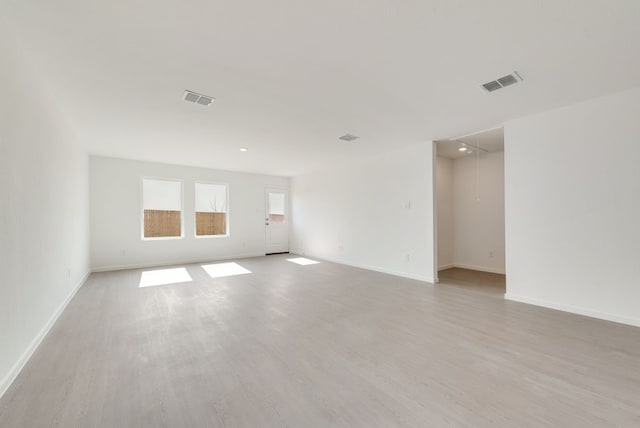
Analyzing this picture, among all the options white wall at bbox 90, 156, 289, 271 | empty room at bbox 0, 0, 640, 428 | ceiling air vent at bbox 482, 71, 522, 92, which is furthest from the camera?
white wall at bbox 90, 156, 289, 271

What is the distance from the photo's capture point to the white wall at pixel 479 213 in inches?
216

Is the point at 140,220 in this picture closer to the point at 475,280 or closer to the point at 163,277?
the point at 163,277

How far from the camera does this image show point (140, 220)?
6.11 m

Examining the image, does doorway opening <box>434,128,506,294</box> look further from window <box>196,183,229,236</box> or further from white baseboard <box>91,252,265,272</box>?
window <box>196,183,229,236</box>

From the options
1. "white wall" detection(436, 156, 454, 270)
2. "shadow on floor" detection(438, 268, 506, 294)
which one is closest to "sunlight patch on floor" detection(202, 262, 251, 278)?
"shadow on floor" detection(438, 268, 506, 294)

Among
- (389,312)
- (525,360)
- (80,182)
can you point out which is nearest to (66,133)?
(80,182)

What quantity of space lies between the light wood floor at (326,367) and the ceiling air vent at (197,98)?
252 centimetres

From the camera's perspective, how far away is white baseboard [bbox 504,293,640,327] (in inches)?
111

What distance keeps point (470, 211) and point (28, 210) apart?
704cm

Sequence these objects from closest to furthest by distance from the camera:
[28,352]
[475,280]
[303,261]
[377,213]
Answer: [28,352], [475,280], [377,213], [303,261]

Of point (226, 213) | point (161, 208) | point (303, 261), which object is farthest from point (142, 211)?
point (303, 261)

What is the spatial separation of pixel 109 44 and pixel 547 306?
212 inches

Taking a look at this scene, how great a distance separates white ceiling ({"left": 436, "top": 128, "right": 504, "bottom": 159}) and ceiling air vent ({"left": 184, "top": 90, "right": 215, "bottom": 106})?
3882 millimetres

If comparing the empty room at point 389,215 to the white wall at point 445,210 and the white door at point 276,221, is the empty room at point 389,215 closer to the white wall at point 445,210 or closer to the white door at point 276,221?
the white wall at point 445,210
